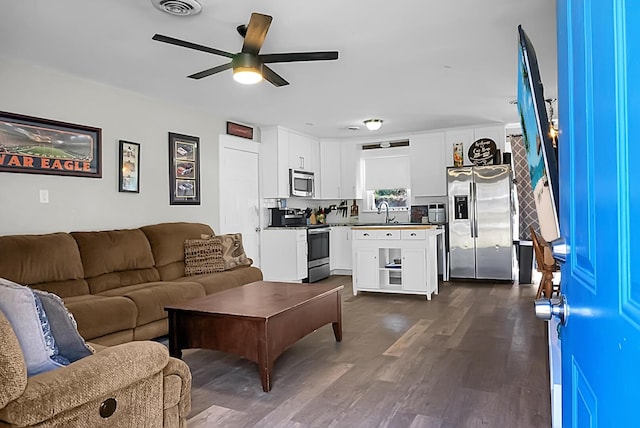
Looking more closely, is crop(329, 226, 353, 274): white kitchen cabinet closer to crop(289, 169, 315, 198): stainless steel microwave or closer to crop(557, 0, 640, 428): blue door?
crop(289, 169, 315, 198): stainless steel microwave

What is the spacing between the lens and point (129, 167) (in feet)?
15.4

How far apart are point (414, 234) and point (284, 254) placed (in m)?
2.13

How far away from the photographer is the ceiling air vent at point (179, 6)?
277 cm

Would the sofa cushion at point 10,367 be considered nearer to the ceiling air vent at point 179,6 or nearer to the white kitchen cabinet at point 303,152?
the ceiling air vent at point 179,6

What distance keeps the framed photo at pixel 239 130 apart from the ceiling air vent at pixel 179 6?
3.23m

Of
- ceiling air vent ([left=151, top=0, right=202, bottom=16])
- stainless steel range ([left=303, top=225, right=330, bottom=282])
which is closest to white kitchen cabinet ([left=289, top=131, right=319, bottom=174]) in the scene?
stainless steel range ([left=303, top=225, right=330, bottom=282])

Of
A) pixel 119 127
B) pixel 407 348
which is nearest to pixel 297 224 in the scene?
pixel 119 127

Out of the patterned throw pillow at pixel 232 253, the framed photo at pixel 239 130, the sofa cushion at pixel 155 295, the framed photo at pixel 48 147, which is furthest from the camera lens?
the framed photo at pixel 239 130

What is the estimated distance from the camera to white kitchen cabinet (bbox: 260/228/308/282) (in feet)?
21.8

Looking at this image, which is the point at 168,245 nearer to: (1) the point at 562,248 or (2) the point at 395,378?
(2) the point at 395,378

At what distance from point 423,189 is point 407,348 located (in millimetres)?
4158

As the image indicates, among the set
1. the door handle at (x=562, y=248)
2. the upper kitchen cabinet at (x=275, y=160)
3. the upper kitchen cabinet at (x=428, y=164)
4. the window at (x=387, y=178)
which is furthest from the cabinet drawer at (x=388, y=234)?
the door handle at (x=562, y=248)

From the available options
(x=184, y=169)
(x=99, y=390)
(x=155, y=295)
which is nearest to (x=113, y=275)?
(x=155, y=295)

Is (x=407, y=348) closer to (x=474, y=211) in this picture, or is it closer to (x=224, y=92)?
(x=224, y=92)
